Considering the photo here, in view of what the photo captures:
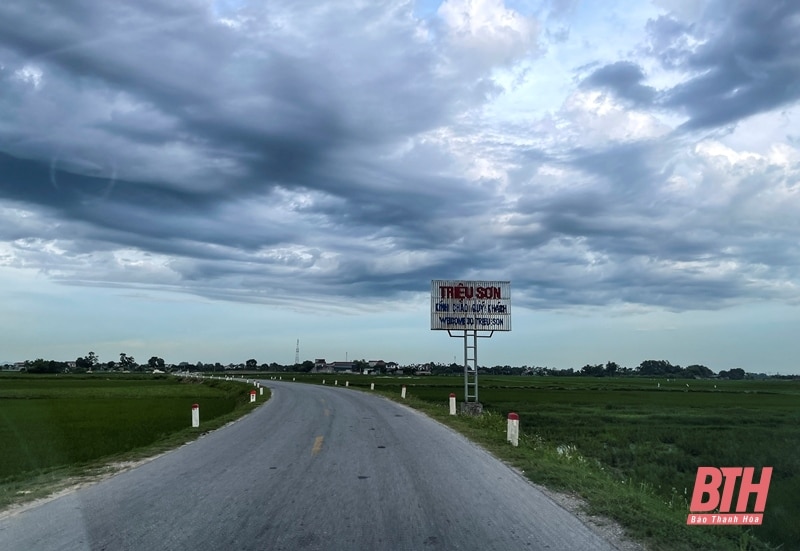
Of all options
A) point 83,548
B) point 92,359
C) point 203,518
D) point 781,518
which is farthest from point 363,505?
point 92,359

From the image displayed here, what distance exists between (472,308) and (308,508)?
22.5m

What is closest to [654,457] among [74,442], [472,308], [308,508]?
[472,308]

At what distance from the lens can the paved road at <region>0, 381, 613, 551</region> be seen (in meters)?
6.82

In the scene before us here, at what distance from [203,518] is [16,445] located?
14008 millimetres

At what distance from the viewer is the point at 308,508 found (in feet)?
27.3

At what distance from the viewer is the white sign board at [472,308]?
30188 mm

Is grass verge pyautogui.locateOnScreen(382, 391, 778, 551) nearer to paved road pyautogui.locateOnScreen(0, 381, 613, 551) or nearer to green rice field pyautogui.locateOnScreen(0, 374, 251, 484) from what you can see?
paved road pyautogui.locateOnScreen(0, 381, 613, 551)

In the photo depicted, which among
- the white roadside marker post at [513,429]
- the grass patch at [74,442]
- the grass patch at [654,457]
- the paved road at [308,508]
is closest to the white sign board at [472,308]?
the grass patch at [654,457]

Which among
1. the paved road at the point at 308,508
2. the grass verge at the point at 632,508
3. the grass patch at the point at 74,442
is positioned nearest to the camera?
the paved road at the point at 308,508

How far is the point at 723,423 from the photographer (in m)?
33.8

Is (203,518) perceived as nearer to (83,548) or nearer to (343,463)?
(83,548)

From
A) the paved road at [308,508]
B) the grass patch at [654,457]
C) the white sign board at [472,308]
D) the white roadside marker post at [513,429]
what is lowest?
the grass patch at [654,457]

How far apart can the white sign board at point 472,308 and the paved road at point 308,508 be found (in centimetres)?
1582

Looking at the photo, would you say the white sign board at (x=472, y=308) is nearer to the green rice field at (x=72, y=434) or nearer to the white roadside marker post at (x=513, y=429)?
the green rice field at (x=72, y=434)
